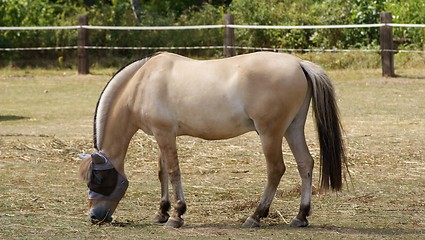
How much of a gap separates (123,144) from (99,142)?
197 mm

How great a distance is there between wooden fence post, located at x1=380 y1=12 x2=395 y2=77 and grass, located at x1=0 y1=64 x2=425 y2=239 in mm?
3438

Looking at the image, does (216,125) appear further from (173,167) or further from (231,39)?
(231,39)

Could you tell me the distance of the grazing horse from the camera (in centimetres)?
736

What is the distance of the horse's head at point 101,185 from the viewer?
7.54m

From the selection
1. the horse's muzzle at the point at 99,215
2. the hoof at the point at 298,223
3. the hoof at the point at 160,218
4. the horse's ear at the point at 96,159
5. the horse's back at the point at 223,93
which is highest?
the horse's back at the point at 223,93

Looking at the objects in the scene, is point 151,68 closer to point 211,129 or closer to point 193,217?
point 211,129

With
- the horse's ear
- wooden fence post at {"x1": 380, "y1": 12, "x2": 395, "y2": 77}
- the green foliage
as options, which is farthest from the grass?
the green foliage

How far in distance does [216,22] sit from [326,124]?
19324mm

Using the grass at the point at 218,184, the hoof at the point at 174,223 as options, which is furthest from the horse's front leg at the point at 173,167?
the grass at the point at 218,184

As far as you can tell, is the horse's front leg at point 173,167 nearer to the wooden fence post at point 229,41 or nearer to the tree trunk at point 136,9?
the wooden fence post at point 229,41

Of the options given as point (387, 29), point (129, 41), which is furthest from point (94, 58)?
point (387, 29)

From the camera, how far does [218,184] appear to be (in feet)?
31.1

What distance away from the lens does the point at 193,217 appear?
7898 mm

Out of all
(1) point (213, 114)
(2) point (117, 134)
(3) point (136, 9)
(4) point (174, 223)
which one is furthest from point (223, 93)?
(3) point (136, 9)
